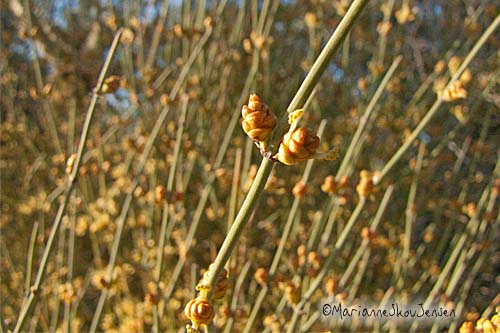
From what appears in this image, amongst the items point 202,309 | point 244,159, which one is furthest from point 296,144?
point 244,159

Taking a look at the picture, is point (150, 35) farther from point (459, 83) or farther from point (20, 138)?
point (459, 83)

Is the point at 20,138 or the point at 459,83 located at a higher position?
the point at 20,138

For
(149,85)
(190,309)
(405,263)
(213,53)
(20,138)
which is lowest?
(190,309)

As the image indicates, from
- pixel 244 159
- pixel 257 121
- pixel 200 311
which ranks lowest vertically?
pixel 200 311

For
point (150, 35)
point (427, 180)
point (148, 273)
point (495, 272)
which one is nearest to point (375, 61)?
point (427, 180)

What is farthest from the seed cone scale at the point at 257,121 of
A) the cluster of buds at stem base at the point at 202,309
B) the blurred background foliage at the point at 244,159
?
the blurred background foliage at the point at 244,159

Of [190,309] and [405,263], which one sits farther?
[405,263]

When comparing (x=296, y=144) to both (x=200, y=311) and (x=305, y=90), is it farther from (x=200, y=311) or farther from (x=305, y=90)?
(x=200, y=311)

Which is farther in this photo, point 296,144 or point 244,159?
point 244,159
